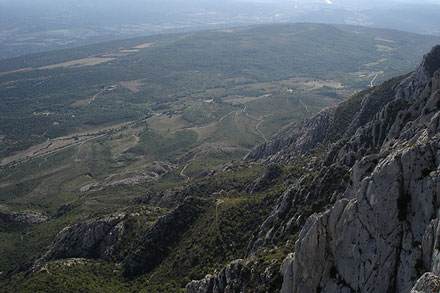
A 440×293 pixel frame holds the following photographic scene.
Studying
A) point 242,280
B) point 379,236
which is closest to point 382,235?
point 379,236

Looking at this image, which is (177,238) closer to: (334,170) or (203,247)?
(203,247)

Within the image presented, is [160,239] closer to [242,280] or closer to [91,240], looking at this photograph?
[91,240]

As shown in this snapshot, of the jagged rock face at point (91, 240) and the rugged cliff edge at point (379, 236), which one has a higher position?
the rugged cliff edge at point (379, 236)

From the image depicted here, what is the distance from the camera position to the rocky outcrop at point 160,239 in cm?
6856

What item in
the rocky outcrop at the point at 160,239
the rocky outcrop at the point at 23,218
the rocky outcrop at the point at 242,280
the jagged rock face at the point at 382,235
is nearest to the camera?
the jagged rock face at the point at 382,235

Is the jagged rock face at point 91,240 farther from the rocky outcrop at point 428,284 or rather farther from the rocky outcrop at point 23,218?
the rocky outcrop at point 428,284

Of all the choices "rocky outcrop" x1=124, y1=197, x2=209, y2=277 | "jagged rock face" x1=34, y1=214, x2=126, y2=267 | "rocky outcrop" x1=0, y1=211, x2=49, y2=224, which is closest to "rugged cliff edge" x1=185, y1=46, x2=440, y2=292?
"rocky outcrop" x1=124, y1=197, x2=209, y2=277

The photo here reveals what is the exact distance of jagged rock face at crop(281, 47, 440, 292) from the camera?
26047 millimetres

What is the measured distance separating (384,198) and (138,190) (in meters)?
111

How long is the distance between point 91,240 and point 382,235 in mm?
65360

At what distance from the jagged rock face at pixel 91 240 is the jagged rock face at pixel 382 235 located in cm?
5204

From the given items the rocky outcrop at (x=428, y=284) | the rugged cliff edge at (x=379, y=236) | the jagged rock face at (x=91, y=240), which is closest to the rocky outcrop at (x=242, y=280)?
the rugged cliff edge at (x=379, y=236)

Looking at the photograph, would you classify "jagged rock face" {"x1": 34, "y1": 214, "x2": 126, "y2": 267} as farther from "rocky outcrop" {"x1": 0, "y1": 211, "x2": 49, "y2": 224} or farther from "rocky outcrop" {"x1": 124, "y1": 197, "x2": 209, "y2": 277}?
"rocky outcrop" {"x1": 0, "y1": 211, "x2": 49, "y2": 224}

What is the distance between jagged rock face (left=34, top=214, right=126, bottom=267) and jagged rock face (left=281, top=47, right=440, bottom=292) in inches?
2049
